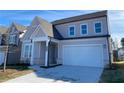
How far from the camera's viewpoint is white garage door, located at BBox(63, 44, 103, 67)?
1530cm

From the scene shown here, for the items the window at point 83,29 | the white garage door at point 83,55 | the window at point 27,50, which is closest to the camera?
the white garage door at point 83,55

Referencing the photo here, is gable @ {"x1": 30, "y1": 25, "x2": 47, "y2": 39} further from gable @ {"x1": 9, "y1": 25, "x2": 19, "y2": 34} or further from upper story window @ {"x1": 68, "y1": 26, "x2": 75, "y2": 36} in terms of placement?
gable @ {"x1": 9, "y1": 25, "x2": 19, "y2": 34}

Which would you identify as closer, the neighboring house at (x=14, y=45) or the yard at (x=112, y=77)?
the yard at (x=112, y=77)

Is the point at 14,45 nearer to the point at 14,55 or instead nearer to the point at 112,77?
the point at 14,55

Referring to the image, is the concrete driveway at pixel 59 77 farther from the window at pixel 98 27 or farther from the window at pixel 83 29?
the window at pixel 83 29

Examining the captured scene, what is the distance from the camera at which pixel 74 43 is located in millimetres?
16969

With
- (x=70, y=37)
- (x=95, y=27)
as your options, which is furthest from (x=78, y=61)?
(x=95, y=27)

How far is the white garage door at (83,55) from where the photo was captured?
15298 mm

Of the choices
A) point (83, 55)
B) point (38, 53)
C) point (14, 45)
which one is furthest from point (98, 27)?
point (14, 45)

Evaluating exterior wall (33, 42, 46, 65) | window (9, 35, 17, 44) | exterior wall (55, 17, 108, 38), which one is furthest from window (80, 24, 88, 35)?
window (9, 35, 17, 44)

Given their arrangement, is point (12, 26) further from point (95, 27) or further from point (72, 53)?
point (95, 27)

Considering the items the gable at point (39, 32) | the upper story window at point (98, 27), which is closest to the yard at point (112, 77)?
the upper story window at point (98, 27)

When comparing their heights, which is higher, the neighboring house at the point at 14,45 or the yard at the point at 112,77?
the neighboring house at the point at 14,45
